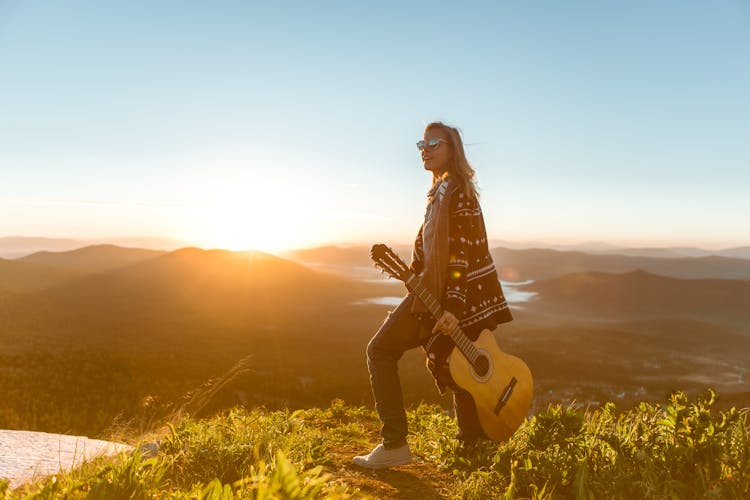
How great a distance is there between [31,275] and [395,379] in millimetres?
141991

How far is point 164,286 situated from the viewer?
401ft

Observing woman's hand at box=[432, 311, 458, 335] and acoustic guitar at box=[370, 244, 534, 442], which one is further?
acoustic guitar at box=[370, 244, 534, 442]

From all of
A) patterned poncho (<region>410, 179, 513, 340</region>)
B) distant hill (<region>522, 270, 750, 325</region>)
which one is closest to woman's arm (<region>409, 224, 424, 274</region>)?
patterned poncho (<region>410, 179, 513, 340</region>)

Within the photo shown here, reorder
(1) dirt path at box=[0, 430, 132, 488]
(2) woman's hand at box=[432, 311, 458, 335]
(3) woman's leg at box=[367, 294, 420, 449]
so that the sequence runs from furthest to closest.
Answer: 1. (3) woman's leg at box=[367, 294, 420, 449]
2. (2) woman's hand at box=[432, 311, 458, 335]
3. (1) dirt path at box=[0, 430, 132, 488]

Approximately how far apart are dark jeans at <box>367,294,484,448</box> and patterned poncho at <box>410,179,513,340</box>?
186 millimetres

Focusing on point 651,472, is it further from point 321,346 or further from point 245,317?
point 245,317

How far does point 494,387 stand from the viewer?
3857 mm

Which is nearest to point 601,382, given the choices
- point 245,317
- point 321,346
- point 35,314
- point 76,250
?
point 321,346

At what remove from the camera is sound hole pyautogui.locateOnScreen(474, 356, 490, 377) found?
389 centimetres

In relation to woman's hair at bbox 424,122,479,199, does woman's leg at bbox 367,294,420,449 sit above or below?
below

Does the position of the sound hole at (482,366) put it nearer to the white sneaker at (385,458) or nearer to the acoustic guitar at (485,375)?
the acoustic guitar at (485,375)

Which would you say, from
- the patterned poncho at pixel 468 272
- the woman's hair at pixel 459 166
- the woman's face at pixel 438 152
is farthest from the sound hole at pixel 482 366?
the woman's face at pixel 438 152

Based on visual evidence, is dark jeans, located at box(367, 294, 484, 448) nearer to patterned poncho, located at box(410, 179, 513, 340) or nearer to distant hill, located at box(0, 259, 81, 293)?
patterned poncho, located at box(410, 179, 513, 340)

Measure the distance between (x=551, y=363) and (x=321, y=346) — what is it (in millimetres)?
30388
